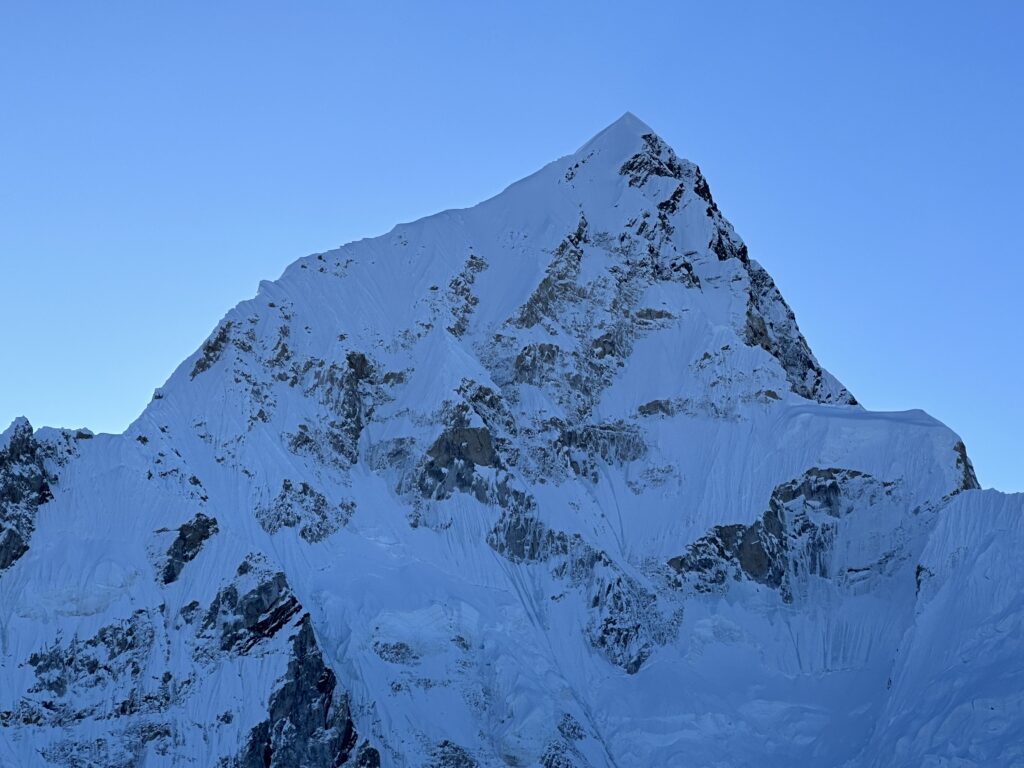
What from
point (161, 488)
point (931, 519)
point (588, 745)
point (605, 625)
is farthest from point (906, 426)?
point (161, 488)

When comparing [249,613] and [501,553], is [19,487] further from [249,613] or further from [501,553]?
[501,553]

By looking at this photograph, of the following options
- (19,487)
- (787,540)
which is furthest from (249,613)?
(787,540)

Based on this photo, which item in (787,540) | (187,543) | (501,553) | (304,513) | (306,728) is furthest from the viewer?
(787,540)

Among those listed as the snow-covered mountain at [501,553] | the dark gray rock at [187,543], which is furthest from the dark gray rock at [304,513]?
the dark gray rock at [187,543]

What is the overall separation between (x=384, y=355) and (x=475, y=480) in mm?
21245

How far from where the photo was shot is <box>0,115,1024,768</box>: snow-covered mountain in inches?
5763

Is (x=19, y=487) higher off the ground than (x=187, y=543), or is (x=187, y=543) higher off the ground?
(x=19, y=487)

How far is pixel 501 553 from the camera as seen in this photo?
168 metres

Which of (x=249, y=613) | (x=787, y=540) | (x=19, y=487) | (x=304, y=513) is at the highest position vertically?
(x=19, y=487)

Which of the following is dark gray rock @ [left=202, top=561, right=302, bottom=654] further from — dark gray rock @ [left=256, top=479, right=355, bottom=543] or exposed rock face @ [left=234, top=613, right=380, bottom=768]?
dark gray rock @ [left=256, top=479, right=355, bottom=543]

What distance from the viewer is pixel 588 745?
152000 millimetres

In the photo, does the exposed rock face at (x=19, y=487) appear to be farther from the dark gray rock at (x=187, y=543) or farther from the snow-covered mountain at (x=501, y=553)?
the dark gray rock at (x=187, y=543)

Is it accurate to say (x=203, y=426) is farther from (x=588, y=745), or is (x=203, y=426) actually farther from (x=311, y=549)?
(x=588, y=745)

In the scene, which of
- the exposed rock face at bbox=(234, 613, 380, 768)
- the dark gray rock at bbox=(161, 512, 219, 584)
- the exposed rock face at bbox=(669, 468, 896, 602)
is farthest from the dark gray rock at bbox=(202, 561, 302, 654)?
the exposed rock face at bbox=(669, 468, 896, 602)
